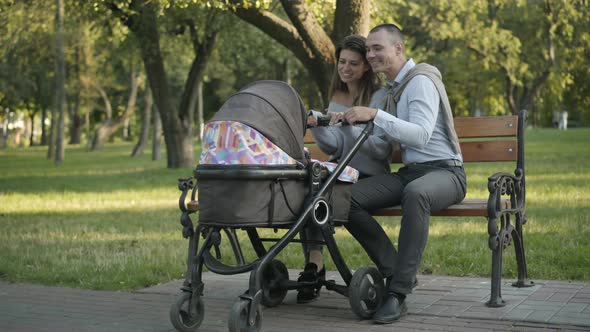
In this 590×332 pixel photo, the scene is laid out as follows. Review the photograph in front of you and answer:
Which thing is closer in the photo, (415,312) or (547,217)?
(415,312)

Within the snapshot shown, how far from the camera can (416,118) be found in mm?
5336

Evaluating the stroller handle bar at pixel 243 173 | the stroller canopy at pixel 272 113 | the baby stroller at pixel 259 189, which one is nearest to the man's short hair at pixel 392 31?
the baby stroller at pixel 259 189

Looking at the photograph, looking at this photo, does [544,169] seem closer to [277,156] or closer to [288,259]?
[288,259]

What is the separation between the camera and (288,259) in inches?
291

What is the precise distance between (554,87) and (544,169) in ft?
75.2

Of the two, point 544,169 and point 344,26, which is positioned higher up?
point 344,26

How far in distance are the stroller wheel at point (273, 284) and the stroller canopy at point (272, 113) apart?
924 mm

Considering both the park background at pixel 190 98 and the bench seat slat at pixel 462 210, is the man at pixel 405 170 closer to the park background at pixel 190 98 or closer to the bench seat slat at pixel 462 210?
the bench seat slat at pixel 462 210

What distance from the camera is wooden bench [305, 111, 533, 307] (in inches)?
212

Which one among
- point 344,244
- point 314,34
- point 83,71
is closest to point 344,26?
point 314,34

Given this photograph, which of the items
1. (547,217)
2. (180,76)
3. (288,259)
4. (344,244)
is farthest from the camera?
(180,76)

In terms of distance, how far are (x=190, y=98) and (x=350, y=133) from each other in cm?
1876

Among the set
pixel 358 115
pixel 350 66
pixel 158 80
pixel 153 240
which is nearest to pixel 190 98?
pixel 158 80

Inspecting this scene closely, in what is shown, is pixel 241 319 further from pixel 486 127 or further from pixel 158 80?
pixel 158 80
